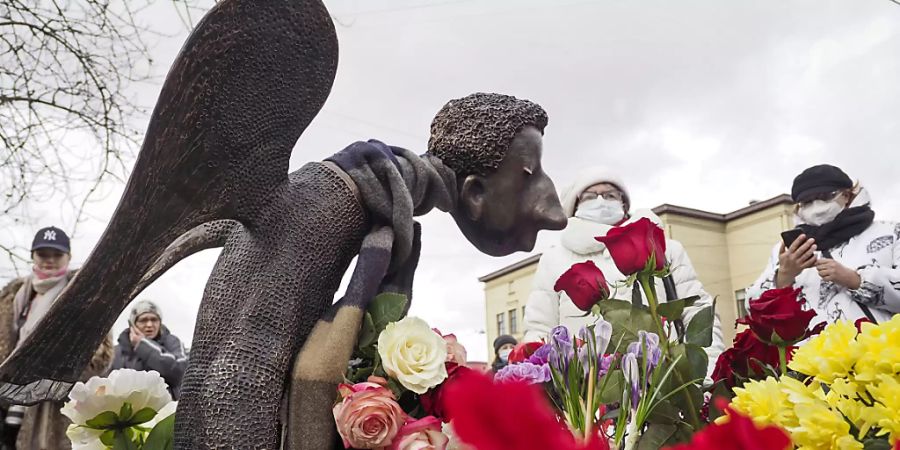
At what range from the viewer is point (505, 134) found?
1.45 metres

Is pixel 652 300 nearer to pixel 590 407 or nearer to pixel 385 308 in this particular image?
pixel 590 407

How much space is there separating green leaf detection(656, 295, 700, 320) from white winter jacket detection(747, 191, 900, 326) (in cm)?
129

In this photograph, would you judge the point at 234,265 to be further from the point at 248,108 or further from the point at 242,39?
the point at 242,39

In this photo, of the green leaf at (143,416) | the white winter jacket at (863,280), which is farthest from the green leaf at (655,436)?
the white winter jacket at (863,280)

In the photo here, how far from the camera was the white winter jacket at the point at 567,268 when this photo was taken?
287 centimetres

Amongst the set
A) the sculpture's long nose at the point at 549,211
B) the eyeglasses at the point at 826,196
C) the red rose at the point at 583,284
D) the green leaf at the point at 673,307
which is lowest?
the green leaf at the point at 673,307

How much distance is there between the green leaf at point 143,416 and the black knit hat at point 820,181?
2.46 meters

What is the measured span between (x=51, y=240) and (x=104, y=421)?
7.98ft

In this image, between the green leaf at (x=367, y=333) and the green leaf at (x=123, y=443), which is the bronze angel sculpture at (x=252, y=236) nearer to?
the green leaf at (x=367, y=333)

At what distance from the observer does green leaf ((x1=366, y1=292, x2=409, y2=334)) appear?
1.27m

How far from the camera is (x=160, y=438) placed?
1.31 m

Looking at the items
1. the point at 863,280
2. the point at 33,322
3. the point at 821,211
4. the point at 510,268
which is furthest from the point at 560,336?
the point at 510,268

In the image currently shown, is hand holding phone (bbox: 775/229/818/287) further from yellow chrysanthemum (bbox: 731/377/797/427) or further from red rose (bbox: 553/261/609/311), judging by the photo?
yellow chrysanthemum (bbox: 731/377/797/427)

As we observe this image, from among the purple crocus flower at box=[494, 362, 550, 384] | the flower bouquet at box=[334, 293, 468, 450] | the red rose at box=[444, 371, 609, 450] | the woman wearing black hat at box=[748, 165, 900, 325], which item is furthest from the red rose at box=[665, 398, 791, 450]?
the woman wearing black hat at box=[748, 165, 900, 325]
